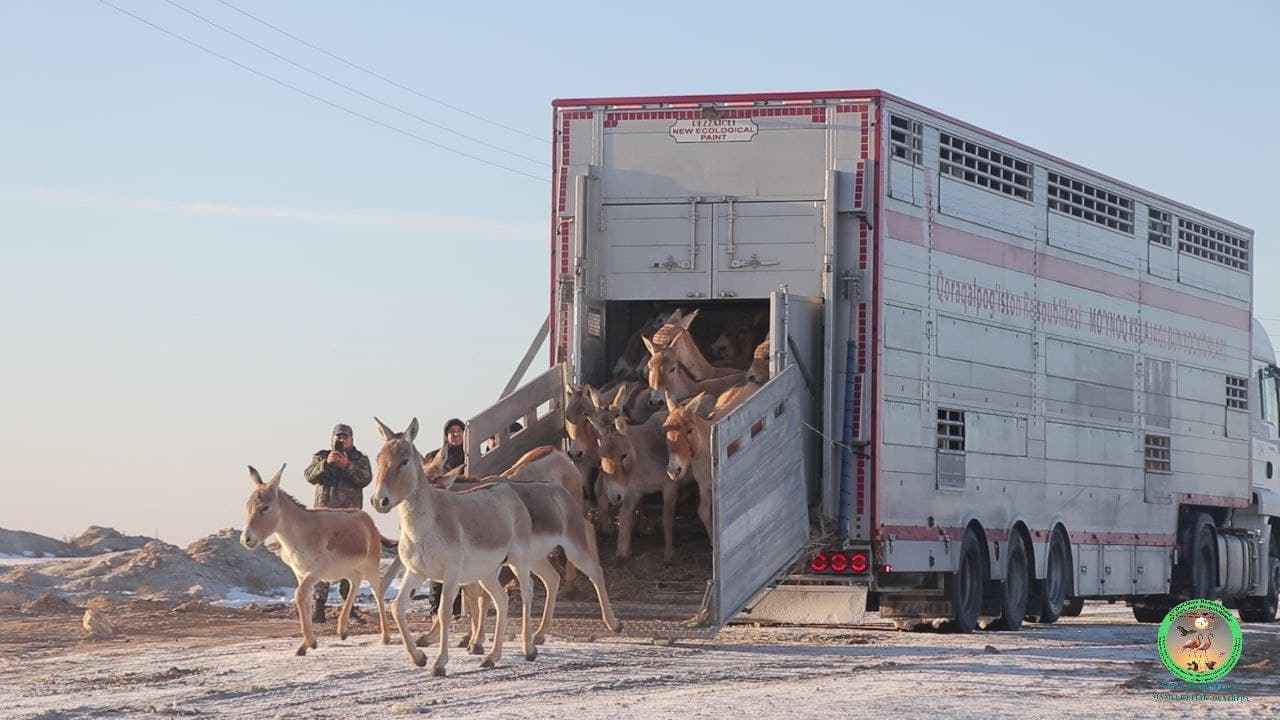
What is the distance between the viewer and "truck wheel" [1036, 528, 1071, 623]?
2255 centimetres

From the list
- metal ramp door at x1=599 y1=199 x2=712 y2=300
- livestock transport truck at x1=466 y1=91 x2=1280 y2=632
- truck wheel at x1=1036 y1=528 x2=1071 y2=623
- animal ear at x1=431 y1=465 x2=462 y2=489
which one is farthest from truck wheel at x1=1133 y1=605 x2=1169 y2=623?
animal ear at x1=431 y1=465 x2=462 y2=489

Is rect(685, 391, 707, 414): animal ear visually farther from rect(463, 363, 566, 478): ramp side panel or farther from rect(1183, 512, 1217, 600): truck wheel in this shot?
rect(1183, 512, 1217, 600): truck wheel

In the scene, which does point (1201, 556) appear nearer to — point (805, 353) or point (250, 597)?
point (805, 353)

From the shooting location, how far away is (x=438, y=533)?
50.2 feet

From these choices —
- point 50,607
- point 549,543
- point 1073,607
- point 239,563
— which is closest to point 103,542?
point 239,563

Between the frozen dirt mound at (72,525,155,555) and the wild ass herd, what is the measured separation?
22.2 m

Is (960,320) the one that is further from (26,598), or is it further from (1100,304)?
(26,598)

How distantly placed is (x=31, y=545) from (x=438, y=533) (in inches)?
1091

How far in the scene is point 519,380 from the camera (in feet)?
66.5

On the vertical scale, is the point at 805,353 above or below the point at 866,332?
below

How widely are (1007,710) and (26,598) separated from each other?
57.0 ft

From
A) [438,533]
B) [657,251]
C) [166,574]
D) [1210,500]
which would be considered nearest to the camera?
[438,533]

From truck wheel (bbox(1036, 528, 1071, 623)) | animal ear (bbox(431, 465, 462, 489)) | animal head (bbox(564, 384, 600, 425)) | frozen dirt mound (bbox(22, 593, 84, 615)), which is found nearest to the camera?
animal ear (bbox(431, 465, 462, 489))

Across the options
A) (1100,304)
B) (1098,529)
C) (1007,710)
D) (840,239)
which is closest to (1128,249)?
(1100,304)
